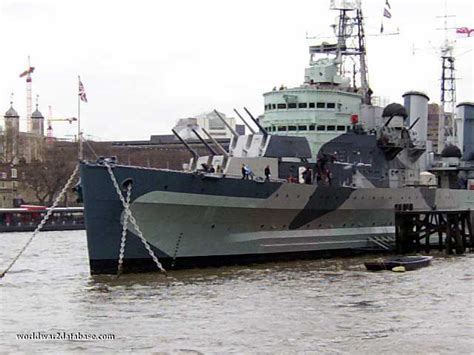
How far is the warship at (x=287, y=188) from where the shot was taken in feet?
83.6

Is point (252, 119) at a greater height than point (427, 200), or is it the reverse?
point (252, 119)

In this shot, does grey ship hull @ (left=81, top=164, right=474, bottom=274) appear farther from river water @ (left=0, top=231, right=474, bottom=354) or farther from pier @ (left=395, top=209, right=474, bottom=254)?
pier @ (left=395, top=209, right=474, bottom=254)

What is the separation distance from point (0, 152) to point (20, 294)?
270ft

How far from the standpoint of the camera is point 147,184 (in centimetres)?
2550

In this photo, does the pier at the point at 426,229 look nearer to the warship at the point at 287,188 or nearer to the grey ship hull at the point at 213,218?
the warship at the point at 287,188

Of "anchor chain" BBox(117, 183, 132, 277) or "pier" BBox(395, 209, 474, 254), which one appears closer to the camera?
"anchor chain" BBox(117, 183, 132, 277)

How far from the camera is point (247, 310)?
63.9 ft

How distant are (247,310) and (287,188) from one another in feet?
32.6

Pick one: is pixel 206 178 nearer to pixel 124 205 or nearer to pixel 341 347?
pixel 124 205

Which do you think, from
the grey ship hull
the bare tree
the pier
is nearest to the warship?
the grey ship hull

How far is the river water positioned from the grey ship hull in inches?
25.4

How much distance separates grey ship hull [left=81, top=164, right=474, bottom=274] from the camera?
2533 centimetres

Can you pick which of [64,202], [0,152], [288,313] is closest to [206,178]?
[288,313]

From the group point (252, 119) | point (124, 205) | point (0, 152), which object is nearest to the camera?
point (124, 205)
